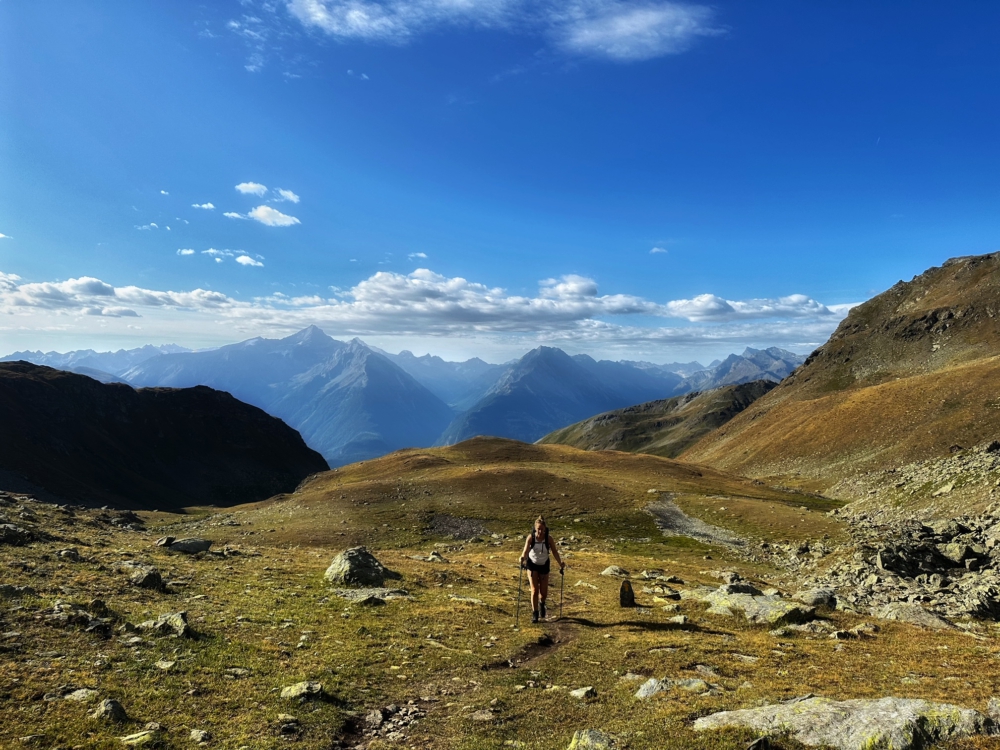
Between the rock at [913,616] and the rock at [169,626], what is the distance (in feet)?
88.7

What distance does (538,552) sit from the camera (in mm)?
20453

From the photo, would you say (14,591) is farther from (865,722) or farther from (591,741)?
(865,722)

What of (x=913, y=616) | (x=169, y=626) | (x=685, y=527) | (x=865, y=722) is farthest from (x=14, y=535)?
(x=685, y=527)

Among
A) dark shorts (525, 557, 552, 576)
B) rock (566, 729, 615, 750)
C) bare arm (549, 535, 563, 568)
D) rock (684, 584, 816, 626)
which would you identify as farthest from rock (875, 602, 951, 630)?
rock (566, 729, 615, 750)

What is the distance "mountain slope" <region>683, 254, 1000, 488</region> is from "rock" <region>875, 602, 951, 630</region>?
79320 millimetres

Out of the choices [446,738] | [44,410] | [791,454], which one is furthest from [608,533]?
[44,410]

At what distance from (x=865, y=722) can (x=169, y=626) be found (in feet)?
59.3

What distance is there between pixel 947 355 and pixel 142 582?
185m

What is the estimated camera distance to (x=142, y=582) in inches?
766

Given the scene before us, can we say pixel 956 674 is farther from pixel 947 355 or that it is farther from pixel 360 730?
pixel 947 355

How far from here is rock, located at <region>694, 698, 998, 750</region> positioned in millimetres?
9328

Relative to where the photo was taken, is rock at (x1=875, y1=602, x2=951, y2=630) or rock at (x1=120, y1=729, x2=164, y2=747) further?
rock at (x1=875, y1=602, x2=951, y2=630)

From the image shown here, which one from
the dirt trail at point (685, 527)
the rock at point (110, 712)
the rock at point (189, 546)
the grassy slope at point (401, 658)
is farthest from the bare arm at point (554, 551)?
the dirt trail at point (685, 527)

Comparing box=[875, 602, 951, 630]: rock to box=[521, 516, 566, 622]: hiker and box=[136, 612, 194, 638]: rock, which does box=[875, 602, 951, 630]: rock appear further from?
box=[136, 612, 194, 638]: rock
